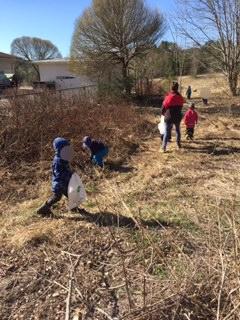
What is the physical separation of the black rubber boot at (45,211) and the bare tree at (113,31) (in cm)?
1840

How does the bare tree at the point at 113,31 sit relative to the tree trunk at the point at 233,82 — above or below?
above

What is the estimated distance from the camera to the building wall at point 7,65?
4266 cm

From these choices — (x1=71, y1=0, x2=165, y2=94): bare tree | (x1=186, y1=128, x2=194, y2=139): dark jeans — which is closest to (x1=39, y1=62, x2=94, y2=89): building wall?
(x1=71, y1=0, x2=165, y2=94): bare tree

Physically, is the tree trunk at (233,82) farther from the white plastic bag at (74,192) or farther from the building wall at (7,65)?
the building wall at (7,65)

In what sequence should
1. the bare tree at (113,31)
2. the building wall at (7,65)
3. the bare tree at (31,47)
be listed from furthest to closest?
the bare tree at (31,47) < the building wall at (7,65) < the bare tree at (113,31)

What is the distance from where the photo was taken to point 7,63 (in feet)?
144

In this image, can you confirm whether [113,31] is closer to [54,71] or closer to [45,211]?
[54,71]

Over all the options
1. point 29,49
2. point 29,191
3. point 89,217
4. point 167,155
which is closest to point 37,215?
point 89,217

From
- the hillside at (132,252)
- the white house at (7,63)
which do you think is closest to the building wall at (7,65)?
the white house at (7,63)

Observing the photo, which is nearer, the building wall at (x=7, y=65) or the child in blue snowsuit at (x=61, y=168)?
the child in blue snowsuit at (x=61, y=168)

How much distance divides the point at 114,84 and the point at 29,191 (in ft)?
50.2

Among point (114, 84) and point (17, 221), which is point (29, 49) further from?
point (17, 221)

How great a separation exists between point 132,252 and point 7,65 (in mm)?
42703

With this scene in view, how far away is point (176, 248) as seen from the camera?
4250 millimetres
